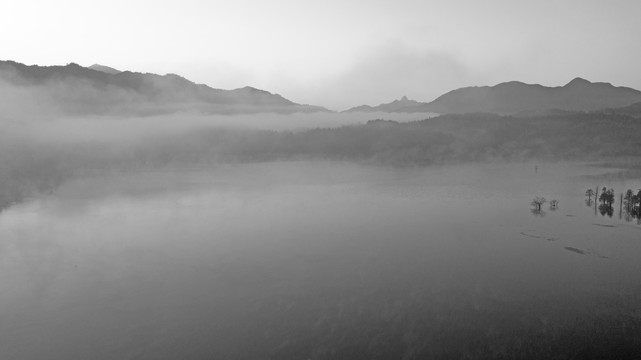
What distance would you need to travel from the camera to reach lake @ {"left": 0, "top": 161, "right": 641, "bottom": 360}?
4134cm

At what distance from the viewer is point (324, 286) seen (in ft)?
191

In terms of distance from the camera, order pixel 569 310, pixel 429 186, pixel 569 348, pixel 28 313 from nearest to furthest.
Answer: pixel 569 348 < pixel 569 310 < pixel 28 313 < pixel 429 186

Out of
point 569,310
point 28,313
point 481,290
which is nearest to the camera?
point 569,310

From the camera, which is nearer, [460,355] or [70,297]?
[460,355]

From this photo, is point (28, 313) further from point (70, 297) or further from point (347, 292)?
point (347, 292)

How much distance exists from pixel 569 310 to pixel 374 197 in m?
115

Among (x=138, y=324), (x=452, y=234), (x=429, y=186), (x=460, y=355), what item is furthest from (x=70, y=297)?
(x=429, y=186)

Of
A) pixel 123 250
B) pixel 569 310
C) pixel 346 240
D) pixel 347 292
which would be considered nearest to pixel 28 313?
pixel 123 250

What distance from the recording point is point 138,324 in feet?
155

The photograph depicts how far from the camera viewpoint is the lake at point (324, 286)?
136 feet

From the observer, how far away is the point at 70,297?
56.4 meters

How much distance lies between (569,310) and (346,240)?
47.8 metres

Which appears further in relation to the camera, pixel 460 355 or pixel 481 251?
pixel 481 251

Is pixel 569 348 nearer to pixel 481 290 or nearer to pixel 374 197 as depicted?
pixel 481 290
